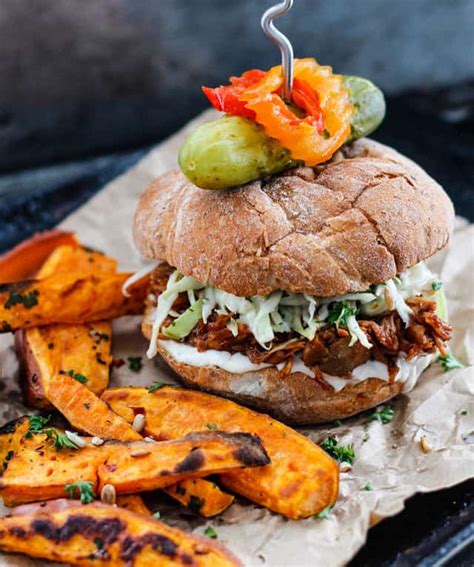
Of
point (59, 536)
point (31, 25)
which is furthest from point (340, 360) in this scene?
point (31, 25)

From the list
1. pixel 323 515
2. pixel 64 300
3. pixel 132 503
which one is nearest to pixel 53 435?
pixel 132 503

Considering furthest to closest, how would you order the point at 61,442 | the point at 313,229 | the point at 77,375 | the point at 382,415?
the point at 77,375 → the point at 382,415 → the point at 313,229 → the point at 61,442

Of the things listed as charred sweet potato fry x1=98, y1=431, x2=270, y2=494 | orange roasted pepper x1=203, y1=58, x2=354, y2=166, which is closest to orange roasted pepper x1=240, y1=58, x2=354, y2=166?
orange roasted pepper x1=203, y1=58, x2=354, y2=166

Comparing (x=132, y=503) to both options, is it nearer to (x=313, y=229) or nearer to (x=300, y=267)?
(x=300, y=267)

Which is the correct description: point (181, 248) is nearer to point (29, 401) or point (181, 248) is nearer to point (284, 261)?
point (284, 261)

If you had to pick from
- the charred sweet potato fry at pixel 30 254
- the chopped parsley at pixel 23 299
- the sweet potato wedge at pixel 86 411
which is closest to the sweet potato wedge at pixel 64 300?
the chopped parsley at pixel 23 299

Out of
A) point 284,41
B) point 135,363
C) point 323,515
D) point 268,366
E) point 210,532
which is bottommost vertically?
point 135,363
